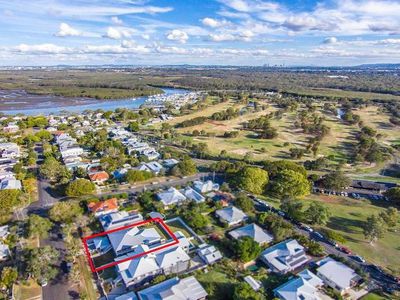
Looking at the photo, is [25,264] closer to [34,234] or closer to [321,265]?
[34,234]

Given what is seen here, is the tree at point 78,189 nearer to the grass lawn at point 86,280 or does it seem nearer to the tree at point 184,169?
the grass lawn at point 86,280

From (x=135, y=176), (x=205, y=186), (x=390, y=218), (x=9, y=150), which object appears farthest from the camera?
(x=9, y=150)

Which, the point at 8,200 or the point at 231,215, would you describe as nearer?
the point at 8,200

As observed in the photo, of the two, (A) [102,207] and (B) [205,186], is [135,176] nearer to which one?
(A) [102,207]

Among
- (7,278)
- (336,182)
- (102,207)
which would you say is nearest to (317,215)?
(336,182)

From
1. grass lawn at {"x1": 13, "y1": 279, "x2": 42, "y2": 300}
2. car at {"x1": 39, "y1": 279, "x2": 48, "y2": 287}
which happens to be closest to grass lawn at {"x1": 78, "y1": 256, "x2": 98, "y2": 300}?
car at {"x1": 39, "y1": 279, "x2": 48, "y2": 287}

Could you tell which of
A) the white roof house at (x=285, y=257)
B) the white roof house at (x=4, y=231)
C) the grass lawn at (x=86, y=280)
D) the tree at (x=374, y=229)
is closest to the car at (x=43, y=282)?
the grass lawn at (x=86, y=280)
